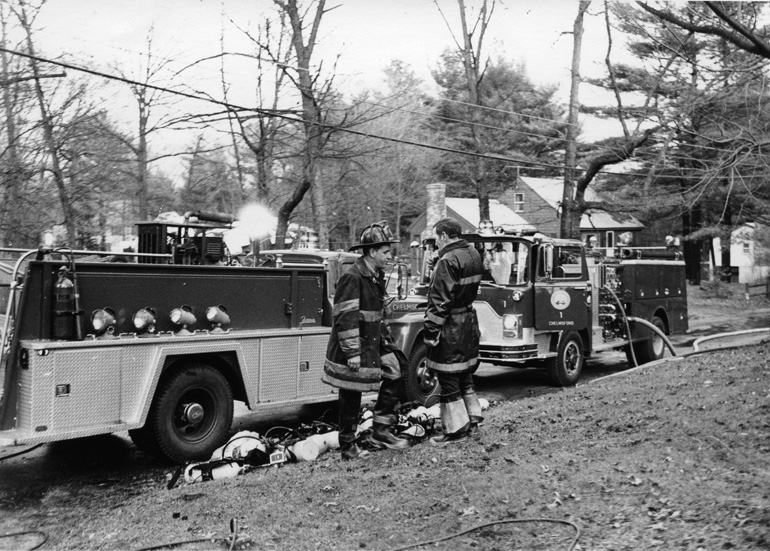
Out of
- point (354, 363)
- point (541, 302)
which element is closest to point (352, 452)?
point (354, 363)

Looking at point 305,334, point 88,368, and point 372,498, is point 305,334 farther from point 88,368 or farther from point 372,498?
point 372,498

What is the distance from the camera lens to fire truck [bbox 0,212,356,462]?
582 centimetres

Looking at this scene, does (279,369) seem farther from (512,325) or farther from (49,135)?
(49,135)

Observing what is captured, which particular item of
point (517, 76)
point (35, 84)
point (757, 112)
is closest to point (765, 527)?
point (757, 112)

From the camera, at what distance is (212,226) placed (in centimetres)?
762

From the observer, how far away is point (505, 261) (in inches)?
453

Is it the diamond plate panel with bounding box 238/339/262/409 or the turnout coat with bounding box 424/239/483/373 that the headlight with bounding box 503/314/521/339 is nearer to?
the turnout coat with bounding box 424/239/483/373

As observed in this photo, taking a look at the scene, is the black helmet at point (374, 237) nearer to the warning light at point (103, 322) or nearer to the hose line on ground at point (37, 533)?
the warning light at point (103, 322)

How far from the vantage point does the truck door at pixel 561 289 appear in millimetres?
11375

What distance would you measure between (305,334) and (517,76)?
101 feet

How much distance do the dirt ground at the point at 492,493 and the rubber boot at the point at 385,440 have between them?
0.60 ft

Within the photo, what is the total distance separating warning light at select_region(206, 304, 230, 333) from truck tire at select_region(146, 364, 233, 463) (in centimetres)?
37

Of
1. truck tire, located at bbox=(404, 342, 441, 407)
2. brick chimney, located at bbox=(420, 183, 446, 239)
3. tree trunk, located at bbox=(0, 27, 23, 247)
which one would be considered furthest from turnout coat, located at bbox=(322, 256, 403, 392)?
brick chimney, located at bbox=(420, 183, 446, 239)

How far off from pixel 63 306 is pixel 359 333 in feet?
7.74
